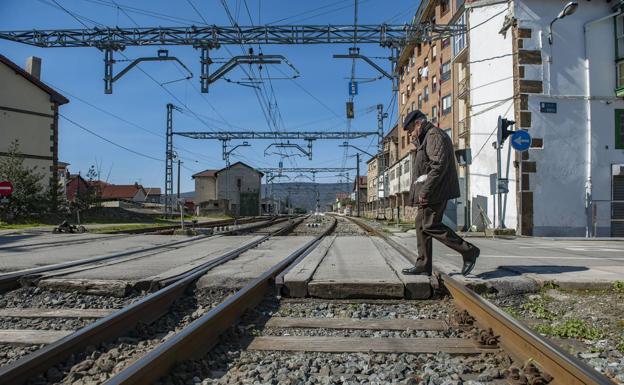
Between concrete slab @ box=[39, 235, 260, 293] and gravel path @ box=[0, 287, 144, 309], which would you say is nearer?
gravel path @ box=[0, 287, 144, 309]

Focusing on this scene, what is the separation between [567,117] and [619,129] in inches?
75.9

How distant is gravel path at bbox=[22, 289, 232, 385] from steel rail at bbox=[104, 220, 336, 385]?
30 centimetres

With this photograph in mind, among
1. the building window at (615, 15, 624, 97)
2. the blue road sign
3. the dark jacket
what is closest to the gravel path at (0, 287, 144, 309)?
the dark jacket

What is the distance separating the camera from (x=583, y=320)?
3963 mm

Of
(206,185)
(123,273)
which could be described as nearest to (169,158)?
(123,273)

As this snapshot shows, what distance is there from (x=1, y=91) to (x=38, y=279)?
103 feet

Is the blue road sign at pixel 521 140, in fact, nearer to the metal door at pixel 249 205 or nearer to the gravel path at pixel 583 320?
the gravel path at pixel 583 320

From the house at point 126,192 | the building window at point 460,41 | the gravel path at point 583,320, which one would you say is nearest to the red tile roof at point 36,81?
the building window at point 460,41

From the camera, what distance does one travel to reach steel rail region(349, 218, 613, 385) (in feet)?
7.57

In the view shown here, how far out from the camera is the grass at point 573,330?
354cm

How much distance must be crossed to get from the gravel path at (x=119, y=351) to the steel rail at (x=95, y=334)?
5cm

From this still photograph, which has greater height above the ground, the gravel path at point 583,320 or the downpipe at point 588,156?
the downpipe at point 588,156

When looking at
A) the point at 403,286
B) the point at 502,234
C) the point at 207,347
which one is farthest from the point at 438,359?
the point at 502,234

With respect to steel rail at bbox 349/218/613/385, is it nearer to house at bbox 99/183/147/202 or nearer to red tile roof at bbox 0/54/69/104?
red tile roof at bbox 0/54/69/104
